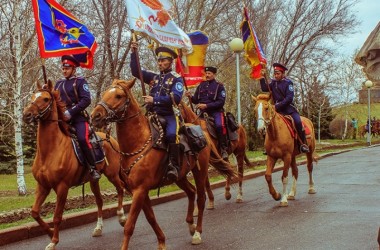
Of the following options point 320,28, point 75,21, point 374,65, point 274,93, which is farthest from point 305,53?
point 374,65

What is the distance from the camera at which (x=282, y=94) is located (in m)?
11.9

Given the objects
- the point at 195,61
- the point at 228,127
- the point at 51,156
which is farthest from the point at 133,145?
the point at 195,61

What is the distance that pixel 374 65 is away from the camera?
4.90 m

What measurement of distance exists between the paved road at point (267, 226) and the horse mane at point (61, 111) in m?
1.89

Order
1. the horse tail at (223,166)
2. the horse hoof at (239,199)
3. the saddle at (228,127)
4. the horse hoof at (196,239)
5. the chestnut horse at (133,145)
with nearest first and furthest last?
the chestnut horse at (133,145) < the horse hoof at (196,239) < the horse tail at (223,166) < the saddle at (228,127) < the horse hoof at (239,199)

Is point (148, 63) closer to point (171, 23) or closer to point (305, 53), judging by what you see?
point (171, 23)

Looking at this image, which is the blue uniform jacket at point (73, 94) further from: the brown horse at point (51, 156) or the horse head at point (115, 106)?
the horse head at point (115, 106)

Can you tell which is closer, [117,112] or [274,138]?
[117,112]

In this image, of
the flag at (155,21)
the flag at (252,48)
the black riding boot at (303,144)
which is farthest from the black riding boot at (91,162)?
the flag at (252,48)

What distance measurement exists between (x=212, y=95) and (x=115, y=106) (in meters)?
4.79

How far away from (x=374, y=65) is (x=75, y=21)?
6296 millimetres

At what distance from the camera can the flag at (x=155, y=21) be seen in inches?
310

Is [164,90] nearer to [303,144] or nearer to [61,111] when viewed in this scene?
[61,111]

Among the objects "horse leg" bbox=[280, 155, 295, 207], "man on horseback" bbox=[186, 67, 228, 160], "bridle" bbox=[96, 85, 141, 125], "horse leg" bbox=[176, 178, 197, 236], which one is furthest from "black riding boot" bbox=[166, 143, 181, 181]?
"horse leg" bbox=[280, 155, 295, 207]
